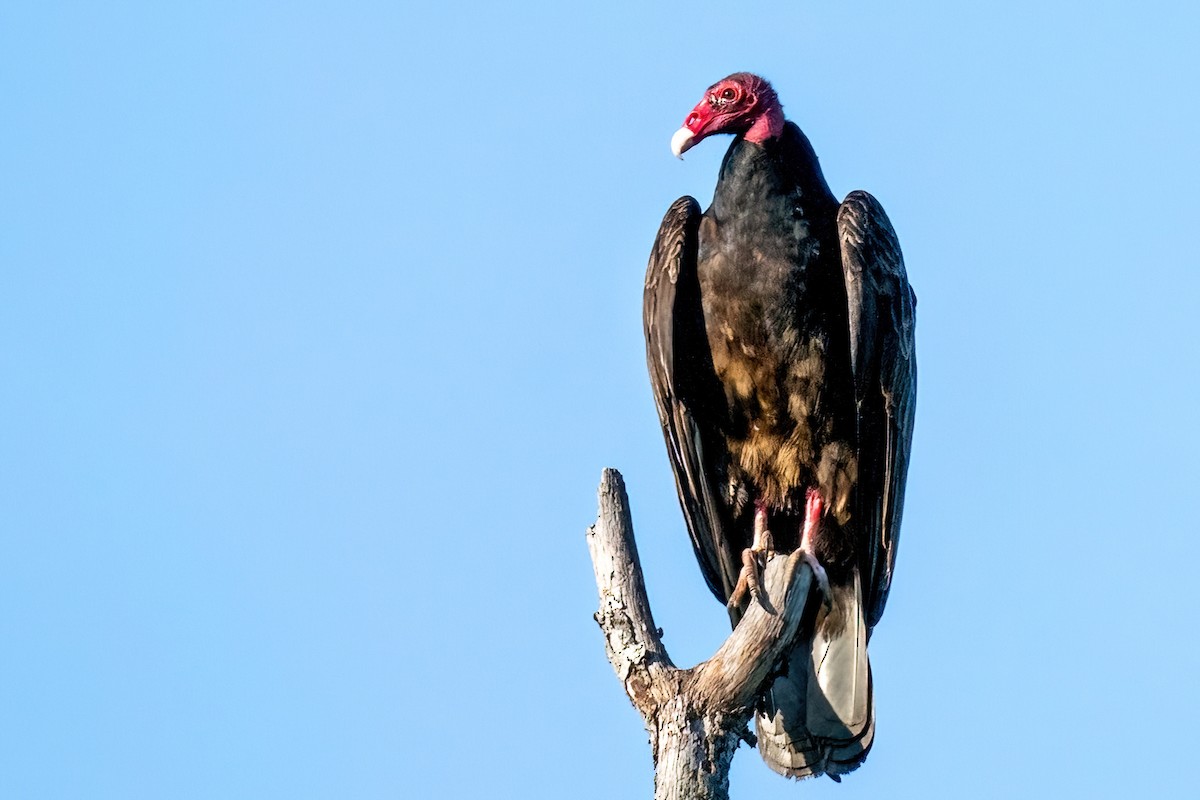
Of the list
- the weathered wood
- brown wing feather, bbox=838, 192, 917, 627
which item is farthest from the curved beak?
the weathered wood

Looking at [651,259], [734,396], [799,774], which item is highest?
[651,259]

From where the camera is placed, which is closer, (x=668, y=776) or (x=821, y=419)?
(x=668, y=776)

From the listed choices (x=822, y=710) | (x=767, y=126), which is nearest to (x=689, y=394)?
(x=767, y=126)

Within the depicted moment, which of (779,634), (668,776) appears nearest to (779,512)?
(779,634)

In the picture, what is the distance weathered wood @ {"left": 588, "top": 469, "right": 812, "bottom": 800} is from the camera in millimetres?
3910

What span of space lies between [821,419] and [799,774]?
1.13 m

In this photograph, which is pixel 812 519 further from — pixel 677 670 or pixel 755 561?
pixel 677 670

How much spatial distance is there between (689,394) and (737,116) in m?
0.93

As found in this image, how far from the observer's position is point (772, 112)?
5.41 m

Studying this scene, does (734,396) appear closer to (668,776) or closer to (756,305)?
(756,305)

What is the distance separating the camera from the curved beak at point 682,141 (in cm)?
534

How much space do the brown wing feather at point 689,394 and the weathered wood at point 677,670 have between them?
0.90 metres

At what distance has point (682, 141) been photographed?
536cm

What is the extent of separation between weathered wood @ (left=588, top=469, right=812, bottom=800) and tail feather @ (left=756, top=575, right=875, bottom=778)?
1.72 feet
